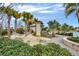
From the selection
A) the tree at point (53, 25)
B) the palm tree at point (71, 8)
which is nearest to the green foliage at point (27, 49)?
the tree at point (53, 25)

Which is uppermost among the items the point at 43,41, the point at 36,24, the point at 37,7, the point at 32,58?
the point at 37,7

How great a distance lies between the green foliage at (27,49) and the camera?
2654mm

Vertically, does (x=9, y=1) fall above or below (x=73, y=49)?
above

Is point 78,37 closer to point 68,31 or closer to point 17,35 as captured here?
point 68,31

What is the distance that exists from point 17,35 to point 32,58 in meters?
0.33

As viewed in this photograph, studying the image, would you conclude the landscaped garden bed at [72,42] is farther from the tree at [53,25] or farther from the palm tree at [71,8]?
the palm tree at [71,8]

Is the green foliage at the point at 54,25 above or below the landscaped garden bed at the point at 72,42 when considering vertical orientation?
above

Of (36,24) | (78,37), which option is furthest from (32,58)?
(78,37)

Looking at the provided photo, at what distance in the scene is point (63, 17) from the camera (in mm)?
2662

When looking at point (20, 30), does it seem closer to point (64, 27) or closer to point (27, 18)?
point (27, 18)

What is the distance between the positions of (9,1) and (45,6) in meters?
0.43

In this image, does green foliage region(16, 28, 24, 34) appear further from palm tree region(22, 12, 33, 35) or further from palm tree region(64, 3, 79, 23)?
palm tree region(64, 3, 79, 23)

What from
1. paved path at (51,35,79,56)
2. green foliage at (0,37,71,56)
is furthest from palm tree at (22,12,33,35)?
paved path at (51,35,79,56)

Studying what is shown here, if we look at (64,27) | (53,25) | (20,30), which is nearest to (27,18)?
(20,30)
